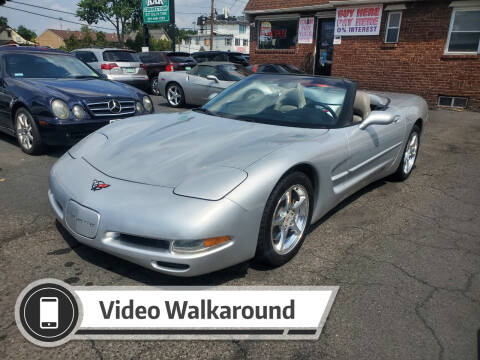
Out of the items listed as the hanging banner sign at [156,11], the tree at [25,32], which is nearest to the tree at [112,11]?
the hanging banner sign at [156,11]

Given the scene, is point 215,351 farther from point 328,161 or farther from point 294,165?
point 328,161

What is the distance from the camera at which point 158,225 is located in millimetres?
2117

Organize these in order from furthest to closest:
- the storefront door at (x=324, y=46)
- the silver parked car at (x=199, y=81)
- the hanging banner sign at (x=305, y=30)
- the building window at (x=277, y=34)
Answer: the building window at (x=277, y=34) < the hanging banner sign at (x=305, y=30) < the storefront door at (x=324, y=46) < the silver parked car at (x=199, y=81)

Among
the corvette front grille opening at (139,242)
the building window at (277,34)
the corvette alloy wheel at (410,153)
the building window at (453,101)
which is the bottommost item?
the building window at (453,101)

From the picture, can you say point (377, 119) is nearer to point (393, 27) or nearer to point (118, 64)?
point (118, 64)

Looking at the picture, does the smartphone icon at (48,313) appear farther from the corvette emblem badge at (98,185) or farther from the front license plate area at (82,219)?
the corvette emblem badge at (98,185)

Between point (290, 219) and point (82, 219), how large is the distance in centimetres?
139

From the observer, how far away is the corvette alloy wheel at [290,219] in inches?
103

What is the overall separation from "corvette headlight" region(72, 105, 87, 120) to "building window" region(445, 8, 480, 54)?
1115 cm

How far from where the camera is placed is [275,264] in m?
2.63

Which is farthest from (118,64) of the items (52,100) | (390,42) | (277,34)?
(390,42)

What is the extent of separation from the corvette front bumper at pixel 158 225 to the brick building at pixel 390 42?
1176 cm

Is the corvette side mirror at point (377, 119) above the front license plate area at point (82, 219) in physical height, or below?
above

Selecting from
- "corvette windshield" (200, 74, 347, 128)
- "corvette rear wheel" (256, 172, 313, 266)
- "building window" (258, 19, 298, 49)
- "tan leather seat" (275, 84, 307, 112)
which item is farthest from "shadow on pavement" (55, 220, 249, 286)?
"building window" (258, 19, 298, 49)
